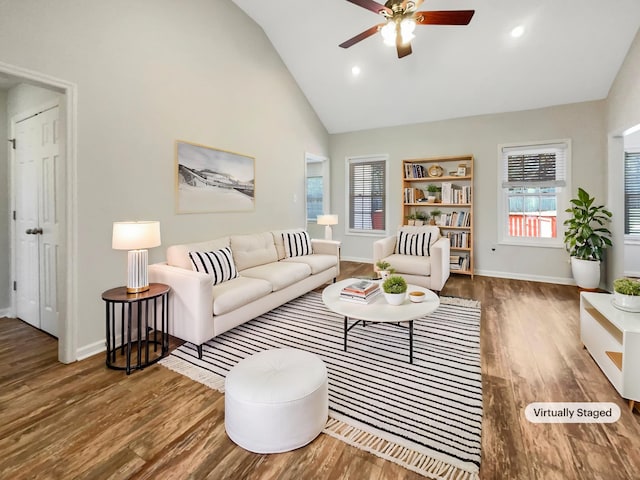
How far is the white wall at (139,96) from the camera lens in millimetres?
2447

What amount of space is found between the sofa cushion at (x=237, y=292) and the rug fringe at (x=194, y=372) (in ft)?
1.50

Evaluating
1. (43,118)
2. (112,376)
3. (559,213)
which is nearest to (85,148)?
(43,118)

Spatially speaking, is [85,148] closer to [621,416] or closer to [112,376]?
[112,376]

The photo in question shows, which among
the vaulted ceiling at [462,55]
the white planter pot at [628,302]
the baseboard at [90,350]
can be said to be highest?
the vaulted ceiling at [462,55]

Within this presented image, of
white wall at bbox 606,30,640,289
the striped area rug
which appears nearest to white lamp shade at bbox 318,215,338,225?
the striped area rug

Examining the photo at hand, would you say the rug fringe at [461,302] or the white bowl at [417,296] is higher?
the white bowl at [417,296]

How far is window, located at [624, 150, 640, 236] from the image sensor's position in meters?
5.46

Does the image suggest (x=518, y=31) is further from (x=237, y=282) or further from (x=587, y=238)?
(x=237, y=282)

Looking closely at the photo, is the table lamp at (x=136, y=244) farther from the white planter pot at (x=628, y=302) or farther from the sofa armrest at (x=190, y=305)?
the white planter pot at (x=628, y=302)

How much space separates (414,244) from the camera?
15.5 feet

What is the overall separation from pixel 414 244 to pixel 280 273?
7.23 feet

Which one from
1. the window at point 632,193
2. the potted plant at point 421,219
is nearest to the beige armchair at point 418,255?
the potted plant at point 421,219

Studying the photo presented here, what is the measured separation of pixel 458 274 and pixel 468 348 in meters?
3.03

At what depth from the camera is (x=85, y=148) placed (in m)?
2.59
